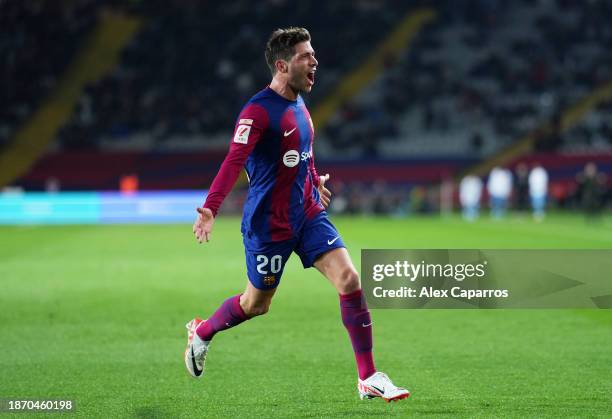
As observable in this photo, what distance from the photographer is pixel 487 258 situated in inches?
333

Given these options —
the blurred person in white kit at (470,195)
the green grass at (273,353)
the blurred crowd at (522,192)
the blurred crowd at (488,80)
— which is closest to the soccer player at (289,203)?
the green grass at (273,353)

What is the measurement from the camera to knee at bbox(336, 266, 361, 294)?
21.0 feet

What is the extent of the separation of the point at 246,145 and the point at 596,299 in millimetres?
4037

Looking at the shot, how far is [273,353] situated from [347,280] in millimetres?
2195

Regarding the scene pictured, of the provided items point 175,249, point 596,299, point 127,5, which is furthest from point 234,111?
point 596,299

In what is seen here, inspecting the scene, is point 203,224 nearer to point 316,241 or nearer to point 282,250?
point 282,250

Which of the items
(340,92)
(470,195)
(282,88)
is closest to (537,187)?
(470,195)

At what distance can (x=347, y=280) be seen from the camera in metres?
6.40

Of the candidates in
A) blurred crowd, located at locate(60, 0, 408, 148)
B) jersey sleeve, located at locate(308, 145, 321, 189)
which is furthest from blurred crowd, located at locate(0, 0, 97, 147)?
jersey sleeve, located at locate(308, 145, 321, 189)

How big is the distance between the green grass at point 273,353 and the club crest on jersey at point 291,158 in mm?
1536

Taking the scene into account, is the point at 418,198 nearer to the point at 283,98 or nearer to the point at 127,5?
the point at 127,5

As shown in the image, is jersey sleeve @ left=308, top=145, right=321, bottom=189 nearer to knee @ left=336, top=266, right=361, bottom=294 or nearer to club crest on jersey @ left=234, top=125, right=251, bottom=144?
club crest on jersey @ left=234, top=125, right=251, bottom=144

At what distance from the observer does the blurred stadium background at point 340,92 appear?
131 feet

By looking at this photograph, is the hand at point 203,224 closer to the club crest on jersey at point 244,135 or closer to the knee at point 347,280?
the club crest on jersey at point 244,135
